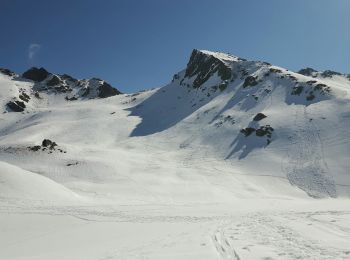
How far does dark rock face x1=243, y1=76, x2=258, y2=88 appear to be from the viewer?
273 feet

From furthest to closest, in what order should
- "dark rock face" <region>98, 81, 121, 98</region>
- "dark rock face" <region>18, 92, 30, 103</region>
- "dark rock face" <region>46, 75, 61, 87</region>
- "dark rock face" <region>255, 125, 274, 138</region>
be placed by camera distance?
"dark rock face" <region>46, 75, 61, 87</region> < "dark rock face" <region>98, 81, 121, 98</region> < "dark rock face" <region>18, 92, 30, 103</region> < "dark rock face" <region>255, 125, 274, 138</region>

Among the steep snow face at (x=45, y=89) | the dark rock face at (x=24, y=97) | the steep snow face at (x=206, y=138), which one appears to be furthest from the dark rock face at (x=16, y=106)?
the dark rock face at (x=24, y=97)

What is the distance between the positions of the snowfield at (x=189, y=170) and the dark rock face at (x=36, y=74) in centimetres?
2160

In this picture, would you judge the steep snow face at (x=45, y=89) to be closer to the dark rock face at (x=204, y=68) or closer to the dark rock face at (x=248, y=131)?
the dark rock face at (x=204, y=68)

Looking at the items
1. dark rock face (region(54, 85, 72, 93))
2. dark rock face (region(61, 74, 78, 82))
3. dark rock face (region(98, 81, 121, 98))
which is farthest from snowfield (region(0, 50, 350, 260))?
dark rock face (region(61, 74, 78, 82))

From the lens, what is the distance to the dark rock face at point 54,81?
141 m

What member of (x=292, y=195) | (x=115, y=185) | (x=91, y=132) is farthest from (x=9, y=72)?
(x=292, y=195)

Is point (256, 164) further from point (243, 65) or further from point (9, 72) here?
point (9, 72)

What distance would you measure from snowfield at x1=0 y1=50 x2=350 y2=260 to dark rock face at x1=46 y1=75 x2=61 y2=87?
15.8 m

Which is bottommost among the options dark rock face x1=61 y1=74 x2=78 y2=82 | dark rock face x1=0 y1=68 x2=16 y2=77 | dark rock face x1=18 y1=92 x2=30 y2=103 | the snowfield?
the snowfield

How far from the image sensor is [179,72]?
121375mm

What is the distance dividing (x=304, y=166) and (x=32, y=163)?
35.4 meters

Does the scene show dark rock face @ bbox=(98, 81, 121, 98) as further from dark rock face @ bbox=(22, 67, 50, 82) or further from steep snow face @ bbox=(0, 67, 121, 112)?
dark rock face @ bbox=(22, 67, 50, 82)

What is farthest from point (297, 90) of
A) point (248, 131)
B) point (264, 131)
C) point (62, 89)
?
point (62, 89)
